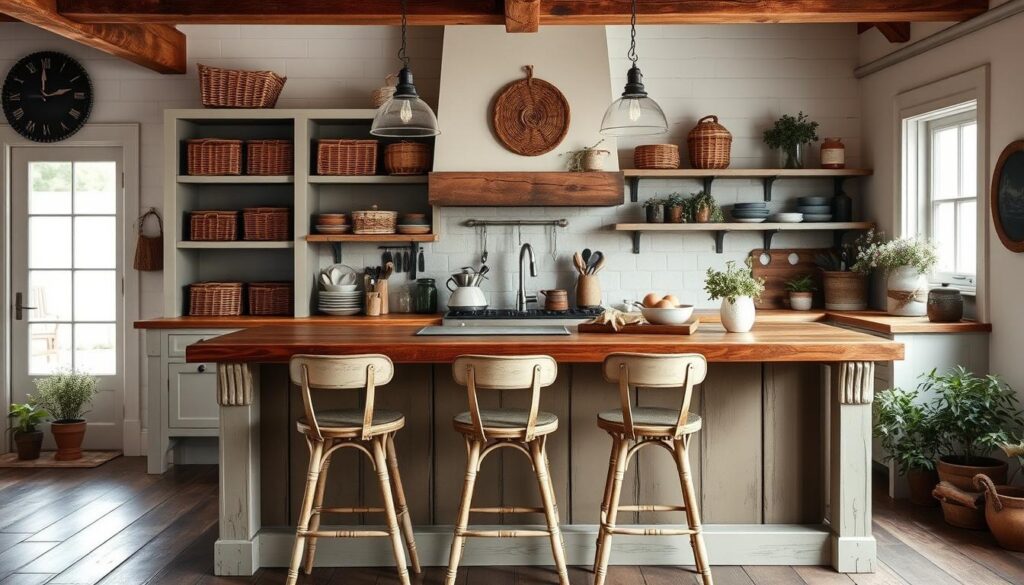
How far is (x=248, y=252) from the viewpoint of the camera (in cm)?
655

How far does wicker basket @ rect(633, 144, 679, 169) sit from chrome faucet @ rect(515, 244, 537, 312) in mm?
1003

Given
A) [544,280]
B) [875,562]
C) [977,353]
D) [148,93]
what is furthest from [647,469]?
[148,93]

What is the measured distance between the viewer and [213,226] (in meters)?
6.21

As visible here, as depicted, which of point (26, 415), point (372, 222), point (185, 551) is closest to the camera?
point (185, 551)

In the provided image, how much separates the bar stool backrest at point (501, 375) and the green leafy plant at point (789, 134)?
358 cm

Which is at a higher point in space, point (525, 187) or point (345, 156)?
point (345, 156)

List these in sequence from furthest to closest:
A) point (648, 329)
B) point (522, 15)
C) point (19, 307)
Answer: point (19, 307), point (522, 15), point (648, 329)

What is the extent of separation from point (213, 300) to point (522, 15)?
2951 mm

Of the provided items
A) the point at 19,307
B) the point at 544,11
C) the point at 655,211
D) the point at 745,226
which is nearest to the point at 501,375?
the point at 544,11

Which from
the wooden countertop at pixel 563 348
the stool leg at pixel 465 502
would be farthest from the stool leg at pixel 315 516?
the stool leg at pixel 465 502

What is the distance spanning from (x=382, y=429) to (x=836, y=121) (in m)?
4.46

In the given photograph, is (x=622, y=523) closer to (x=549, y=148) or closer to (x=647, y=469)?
(x=647, y=469)

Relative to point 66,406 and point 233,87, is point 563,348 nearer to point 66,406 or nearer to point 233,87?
point 233,87

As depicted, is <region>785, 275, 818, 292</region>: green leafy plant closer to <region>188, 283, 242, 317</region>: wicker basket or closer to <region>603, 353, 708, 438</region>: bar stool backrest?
<region>603, 353, 708, 438</region>: bar stool backrest
